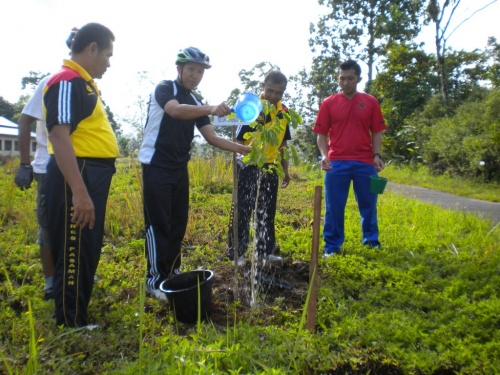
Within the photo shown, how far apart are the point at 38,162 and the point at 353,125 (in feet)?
9.46

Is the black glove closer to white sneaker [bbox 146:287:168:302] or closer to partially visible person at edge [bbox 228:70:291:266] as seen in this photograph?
Answer: white sneaker [bbox 146:287:168:302]

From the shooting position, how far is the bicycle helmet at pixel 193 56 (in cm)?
326

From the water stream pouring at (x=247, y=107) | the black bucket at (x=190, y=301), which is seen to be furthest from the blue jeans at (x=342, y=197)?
the water stream pouring at (x=247, y=107)

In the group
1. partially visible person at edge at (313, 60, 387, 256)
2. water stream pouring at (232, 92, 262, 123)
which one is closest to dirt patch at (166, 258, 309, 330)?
partially visible person at edge at (313, 60, 387, 256)

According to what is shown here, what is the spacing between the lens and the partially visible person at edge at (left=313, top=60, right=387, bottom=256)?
457 centimetres

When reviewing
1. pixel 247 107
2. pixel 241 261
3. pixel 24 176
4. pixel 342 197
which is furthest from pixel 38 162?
pixel 342 197

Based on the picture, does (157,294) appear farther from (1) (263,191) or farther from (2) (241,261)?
(1) (263,191)

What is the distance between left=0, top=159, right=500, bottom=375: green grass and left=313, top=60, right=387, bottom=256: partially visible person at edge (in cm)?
25

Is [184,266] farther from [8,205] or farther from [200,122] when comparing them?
[8,205]

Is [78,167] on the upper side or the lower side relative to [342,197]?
upper

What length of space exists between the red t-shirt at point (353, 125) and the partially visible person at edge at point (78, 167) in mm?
2533

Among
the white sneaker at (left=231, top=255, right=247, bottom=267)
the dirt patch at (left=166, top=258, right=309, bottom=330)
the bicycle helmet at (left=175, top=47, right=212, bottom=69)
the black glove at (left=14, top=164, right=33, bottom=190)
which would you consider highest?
the bicycle helmet at (left=175, top=47, right=212, bottom=69)

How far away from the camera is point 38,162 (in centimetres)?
338

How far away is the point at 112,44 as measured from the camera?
2783 mm
